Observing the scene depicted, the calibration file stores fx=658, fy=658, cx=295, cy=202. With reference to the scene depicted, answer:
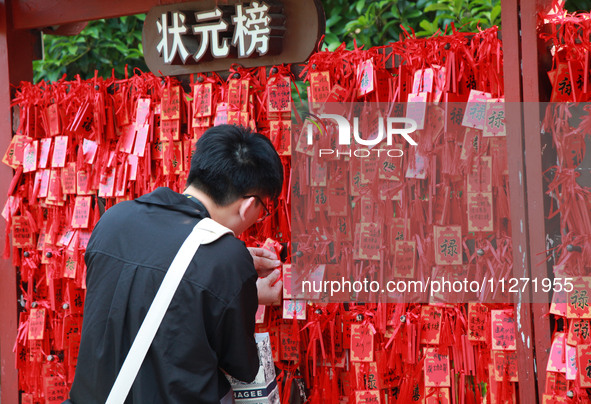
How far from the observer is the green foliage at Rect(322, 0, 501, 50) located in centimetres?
443

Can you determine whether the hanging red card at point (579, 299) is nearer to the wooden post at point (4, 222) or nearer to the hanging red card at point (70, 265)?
the hanging red card at point (70, 265)

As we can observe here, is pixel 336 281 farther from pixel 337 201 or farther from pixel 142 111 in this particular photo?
pixel 142 111

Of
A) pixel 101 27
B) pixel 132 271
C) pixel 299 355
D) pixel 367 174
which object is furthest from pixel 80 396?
pixel 101 27

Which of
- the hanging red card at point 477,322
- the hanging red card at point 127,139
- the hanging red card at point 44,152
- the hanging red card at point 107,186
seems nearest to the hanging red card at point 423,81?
the hanging red card at point 477,322

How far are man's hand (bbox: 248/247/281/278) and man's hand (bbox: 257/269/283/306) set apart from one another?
0.03 meters

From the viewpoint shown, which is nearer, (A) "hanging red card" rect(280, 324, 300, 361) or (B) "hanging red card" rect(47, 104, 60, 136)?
(A) "hanging red card" rect(280, 324, 300, 361)

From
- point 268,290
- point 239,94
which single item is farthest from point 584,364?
point 239,94

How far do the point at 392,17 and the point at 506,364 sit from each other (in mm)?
3373

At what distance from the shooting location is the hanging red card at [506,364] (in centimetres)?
236

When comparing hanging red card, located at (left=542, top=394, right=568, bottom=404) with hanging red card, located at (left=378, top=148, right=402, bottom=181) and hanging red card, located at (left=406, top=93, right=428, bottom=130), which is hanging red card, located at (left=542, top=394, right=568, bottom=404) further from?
hanging red card, located at (left=406, top=93, right=428, bottom=130)

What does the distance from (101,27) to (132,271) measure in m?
4.12

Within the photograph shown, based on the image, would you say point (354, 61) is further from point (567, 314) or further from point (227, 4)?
point (567, 314)

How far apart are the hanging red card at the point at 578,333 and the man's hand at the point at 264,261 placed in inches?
41.2

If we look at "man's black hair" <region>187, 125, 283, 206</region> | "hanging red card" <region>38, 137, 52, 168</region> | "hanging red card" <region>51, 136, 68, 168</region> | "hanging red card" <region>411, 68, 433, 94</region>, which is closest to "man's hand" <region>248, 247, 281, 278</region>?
"man's black hair" <region>187, 125, 283, 206</region>
